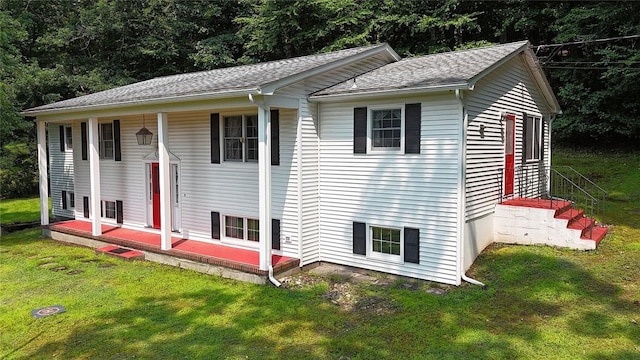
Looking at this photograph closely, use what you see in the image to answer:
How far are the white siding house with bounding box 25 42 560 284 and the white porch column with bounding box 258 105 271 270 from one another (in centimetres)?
2

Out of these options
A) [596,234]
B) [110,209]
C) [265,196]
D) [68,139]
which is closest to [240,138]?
[265,196]

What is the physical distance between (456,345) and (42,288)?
733 centimetres

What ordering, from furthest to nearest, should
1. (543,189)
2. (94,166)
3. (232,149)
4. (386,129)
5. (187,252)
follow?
1. (543,189)
2. (94,166)
3. (232,149)
4. (187,252)
5. (386,129)

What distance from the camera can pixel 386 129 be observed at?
8289mm

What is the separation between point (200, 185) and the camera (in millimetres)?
10398

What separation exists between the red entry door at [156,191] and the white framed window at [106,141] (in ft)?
6.56

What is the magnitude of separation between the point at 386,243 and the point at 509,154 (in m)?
3.70

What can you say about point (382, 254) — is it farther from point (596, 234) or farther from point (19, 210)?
point (19, 210)

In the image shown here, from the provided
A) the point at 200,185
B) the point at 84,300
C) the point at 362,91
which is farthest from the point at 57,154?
the point at 362,91

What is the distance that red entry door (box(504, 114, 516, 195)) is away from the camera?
9.50m

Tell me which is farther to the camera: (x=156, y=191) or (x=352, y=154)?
(x=156, y=191)

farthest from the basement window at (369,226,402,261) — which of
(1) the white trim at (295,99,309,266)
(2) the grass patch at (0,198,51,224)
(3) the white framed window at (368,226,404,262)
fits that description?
(2) the grass patch at (0,198,51,224)

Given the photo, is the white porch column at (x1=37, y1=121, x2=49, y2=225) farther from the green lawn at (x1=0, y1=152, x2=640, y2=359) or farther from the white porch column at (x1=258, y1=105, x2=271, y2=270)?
the white porch column at (x1=258, y1=105, x2=271, y2=270)

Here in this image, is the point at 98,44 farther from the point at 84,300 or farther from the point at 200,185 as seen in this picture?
the point at 84,300
